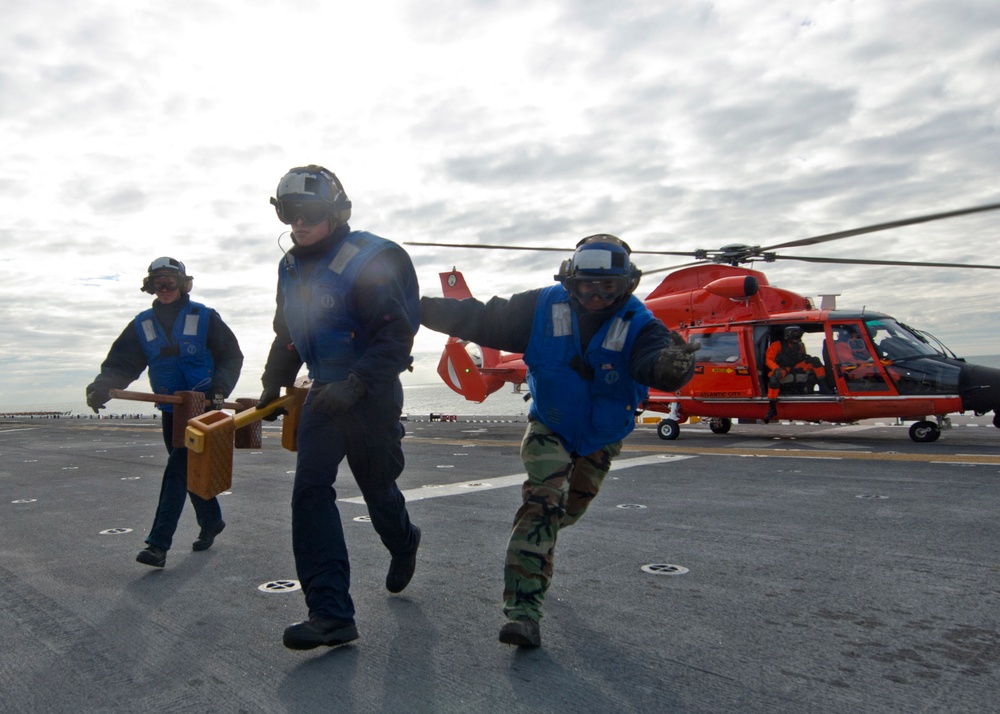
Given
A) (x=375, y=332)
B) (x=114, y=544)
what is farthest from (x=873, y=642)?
(x=114, y=544)

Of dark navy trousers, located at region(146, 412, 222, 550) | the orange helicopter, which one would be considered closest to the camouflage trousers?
dark navy trousers, located at region(146, 412, 222, 550)

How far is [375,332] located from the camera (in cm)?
300

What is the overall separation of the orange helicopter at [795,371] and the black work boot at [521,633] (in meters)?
6.79

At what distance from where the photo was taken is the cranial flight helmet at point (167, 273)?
4.59 meters

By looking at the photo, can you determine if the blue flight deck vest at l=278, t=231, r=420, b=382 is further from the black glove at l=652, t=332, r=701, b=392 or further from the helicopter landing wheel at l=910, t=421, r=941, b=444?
the helicopter landing wheel at l=910, t=421, r=941, b=444

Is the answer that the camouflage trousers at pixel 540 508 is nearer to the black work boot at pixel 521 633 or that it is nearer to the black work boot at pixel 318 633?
the black work boot at pixel 521 633

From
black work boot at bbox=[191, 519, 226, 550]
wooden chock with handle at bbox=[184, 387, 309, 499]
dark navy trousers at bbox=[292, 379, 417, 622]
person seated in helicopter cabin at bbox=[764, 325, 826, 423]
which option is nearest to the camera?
dark navy trousers at bbox=[292, 379, 417, 622]

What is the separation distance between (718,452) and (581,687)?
313 inches

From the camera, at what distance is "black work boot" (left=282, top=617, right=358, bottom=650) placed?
8.48 feet

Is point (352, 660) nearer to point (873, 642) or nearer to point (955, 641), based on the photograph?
point (873, 642)

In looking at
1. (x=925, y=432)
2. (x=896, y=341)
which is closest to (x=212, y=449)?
(x=925, y=432)

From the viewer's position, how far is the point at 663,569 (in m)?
3.63

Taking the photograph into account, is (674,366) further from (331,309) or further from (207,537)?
(207,537)

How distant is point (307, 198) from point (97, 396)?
7.58ft
